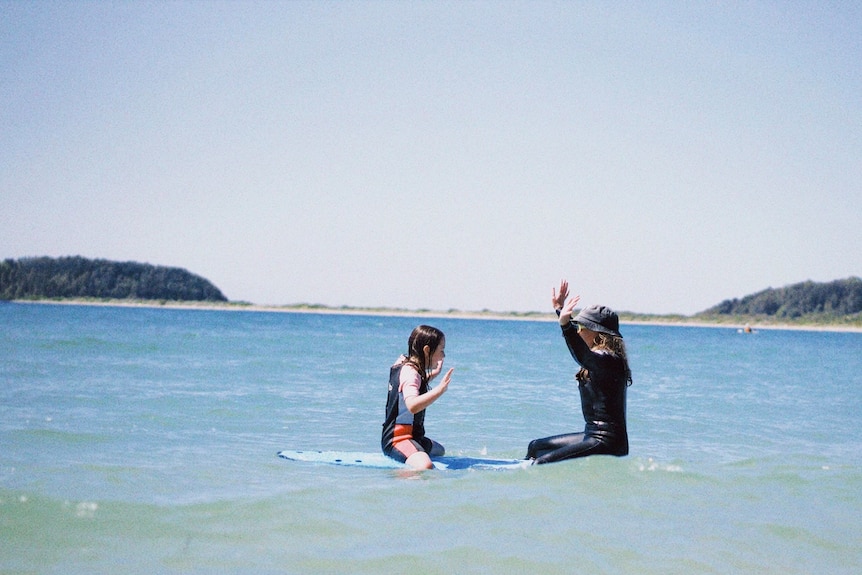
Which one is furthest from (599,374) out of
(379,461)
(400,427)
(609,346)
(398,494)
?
(379,461)

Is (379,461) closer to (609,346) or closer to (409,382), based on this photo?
(409,382)

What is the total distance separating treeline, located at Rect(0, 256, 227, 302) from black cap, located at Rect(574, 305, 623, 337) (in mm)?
147088

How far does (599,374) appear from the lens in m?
6.57

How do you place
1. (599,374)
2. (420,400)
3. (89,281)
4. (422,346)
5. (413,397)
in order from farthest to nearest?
(89,281) → (422,346) → (413,397) → (420,400) → (599,374)

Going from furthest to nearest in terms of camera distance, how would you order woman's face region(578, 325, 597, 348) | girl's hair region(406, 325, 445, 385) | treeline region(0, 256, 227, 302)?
treeline region(0, 256, 227, 302), girl's hair region(406, 325, 445, 385), woman's face region(578, 325, 597, 348)

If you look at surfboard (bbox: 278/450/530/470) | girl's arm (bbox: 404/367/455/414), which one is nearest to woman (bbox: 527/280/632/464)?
surfboard (bbox: 278/450/530/470)

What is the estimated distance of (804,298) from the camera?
129375mm

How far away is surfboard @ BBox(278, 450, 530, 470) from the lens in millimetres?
7410

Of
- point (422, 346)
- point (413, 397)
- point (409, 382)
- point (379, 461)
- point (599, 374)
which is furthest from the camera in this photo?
point (379, 461)

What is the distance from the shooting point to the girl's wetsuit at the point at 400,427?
743 cm

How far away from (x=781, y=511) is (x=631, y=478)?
1316mm

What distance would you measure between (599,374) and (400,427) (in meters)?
2.20

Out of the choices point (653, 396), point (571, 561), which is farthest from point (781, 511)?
point (653, 396)

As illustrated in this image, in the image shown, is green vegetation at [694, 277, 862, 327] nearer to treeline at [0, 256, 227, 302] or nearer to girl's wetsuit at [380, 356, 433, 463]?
treeline at [0, 256, 227, 302]
